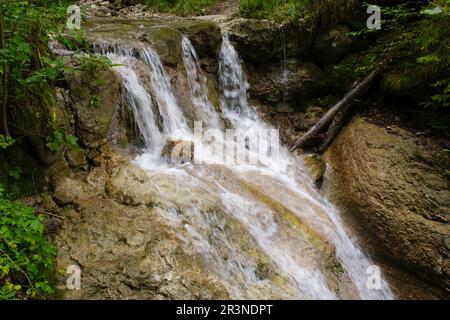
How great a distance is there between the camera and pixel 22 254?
348 cm

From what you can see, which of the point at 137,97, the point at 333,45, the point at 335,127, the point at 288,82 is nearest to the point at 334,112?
the point at 335,127

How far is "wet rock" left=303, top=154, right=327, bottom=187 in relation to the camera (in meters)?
6.72

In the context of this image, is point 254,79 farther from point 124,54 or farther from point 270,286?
point 270,286

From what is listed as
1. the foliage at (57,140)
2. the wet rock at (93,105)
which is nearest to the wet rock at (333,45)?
the wet rock at (93,105)

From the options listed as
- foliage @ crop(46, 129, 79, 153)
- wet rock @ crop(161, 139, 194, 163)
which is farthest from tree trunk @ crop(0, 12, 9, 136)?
wet rock @ crop(161, 139, 194, 163)

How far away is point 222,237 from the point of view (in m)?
4.54

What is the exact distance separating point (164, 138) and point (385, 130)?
3.90 m

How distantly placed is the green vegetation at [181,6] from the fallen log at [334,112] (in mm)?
5266

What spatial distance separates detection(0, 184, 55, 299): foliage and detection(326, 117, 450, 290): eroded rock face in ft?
15.1

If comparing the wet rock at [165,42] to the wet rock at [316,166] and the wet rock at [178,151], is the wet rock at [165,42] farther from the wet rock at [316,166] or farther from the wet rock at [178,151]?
the wet rock at [316,166]

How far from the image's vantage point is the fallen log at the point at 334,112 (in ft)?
24.6

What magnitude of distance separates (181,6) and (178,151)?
264 inches
